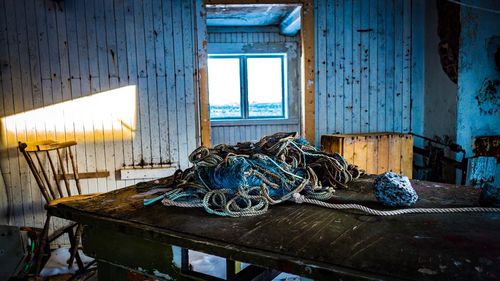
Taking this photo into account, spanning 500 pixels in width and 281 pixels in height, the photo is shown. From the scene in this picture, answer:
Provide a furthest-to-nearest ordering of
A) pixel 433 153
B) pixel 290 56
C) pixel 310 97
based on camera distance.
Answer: pixel 290 56
pixel 310 97
pixel 433 153

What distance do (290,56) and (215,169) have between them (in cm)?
544

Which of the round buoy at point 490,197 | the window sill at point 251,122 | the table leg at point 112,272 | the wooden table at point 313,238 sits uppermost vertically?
the window sill at point 251,122

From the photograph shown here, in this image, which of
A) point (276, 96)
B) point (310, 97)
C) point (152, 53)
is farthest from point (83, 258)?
point (276, 96)

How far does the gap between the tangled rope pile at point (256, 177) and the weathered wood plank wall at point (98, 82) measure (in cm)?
188

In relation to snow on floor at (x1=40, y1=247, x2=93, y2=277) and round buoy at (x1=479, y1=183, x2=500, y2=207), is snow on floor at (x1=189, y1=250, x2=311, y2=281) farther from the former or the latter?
round buoy at (x1=479, y1=183, x2=500, y2=207)

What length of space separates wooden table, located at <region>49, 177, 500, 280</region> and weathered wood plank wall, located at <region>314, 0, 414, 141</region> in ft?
7.43

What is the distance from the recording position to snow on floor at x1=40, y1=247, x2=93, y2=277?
143 inches

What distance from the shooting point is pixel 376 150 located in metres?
4.02

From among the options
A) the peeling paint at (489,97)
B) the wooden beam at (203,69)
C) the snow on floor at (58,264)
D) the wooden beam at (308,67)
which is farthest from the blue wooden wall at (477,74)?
the snow on floor at (58,264)

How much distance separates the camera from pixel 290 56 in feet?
23.3

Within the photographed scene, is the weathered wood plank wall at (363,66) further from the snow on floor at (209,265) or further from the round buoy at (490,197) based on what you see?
the round buoy at (490,197)

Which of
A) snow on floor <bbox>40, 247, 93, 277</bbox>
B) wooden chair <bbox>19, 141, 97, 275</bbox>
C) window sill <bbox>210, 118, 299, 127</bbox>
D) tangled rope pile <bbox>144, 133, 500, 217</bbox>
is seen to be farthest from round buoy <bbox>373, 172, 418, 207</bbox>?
window sill <bbox>210, 118, 299, 127</bbox>

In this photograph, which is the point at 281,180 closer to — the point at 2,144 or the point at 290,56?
the point at 2,144

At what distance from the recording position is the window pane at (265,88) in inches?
285
